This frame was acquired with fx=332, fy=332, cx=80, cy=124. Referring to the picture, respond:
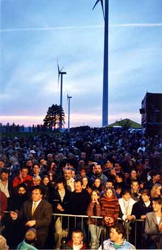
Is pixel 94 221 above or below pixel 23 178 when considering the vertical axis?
below

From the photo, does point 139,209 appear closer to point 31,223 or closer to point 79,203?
point 79,203

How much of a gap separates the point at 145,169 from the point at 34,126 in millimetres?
24352

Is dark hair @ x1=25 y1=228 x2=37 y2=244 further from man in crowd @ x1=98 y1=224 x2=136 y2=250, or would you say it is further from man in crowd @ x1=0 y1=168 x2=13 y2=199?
man in crowd @ x1=0 y1=168 x2=13 y2=199

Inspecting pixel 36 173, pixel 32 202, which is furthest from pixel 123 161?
pixel 32 202

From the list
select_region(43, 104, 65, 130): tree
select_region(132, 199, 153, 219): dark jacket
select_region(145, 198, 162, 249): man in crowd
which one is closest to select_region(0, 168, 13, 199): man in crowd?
select_region(132, 199, 153, 219): dark jacket

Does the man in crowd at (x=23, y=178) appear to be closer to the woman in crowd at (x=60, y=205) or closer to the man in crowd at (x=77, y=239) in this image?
the woman in crowd at (x=60, y=205)

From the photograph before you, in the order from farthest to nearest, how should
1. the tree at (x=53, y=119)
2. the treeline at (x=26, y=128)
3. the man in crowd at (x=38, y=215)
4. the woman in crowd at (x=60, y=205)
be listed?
the tree at (x=53, y=119) < the treeline at (x=26, y=128) < the woman in crowd at (x=60, y=205) < the man in crowd at (x=38, y=215)

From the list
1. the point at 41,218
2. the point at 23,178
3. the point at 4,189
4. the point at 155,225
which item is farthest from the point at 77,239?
the point at 23,178

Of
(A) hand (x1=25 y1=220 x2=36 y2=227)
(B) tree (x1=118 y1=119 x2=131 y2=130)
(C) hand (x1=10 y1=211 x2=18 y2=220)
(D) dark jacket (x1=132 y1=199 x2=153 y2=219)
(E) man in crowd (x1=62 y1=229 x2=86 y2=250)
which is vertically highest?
(B) tree (x1=118 y1=119 x2=131 y2=130)

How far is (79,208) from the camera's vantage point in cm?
602

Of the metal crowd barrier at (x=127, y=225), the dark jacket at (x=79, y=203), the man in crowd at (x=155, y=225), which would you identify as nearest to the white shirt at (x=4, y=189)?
the metal crowd barrier at (x=127, y=225)

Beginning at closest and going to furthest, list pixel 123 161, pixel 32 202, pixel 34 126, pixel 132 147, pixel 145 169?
1. pixel 32 202
2. pixel 145 169
3. pixel 123 161
4. pixel 132 147
5. pixel 34 126

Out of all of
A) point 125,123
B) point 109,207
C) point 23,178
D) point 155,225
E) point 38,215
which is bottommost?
point 155,225

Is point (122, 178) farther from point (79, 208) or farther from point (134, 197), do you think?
point (79, 208)
